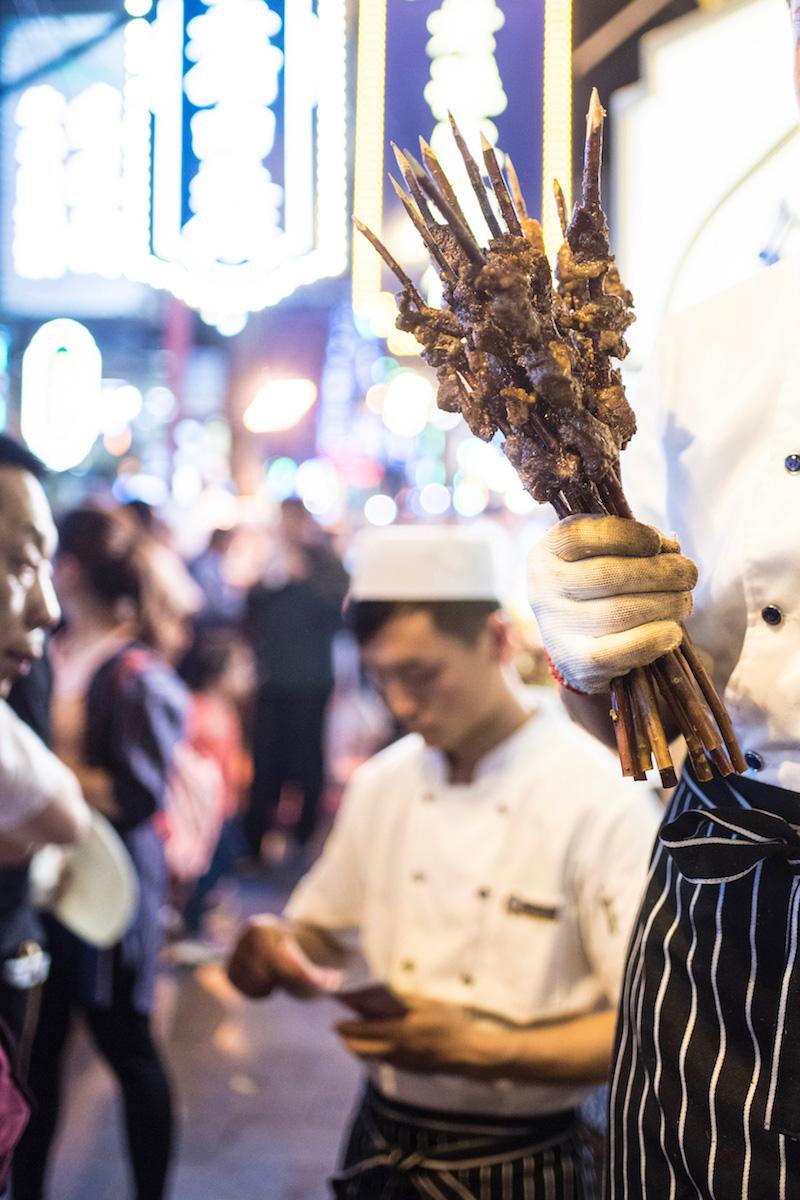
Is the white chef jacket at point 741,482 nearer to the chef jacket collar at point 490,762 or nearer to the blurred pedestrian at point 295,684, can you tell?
the chef jacket collar at point 490,762

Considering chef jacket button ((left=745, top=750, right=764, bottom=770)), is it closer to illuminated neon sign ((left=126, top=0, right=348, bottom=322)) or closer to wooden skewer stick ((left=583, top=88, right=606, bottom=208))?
wooden skewer stick ((left=583, top=88, right=606, bottom=208))

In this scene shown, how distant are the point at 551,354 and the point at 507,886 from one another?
1151mm

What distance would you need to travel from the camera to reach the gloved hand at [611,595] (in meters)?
0.86

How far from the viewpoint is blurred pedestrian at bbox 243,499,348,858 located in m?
5.91

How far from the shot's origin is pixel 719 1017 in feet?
3.09

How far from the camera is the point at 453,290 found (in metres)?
0.86

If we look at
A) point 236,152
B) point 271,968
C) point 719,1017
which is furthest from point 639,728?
point 236,152

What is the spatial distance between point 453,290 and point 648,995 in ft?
2.64

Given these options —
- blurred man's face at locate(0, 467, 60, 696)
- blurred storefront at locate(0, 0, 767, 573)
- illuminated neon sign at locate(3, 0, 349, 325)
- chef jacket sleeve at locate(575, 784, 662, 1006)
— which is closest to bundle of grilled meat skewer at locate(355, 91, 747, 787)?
blurred storefront at locate(0, 0, 767, 573)

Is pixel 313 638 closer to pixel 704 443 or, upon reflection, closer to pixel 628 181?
pixel 628 181

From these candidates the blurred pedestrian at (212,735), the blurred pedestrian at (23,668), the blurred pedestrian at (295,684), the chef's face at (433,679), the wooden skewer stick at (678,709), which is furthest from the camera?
Result: the blurred pedestrian at (295,684)

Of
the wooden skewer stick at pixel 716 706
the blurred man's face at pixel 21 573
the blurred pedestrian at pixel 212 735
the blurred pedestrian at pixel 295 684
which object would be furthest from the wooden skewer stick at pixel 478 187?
the blurred pedestrian at pixel 295 684

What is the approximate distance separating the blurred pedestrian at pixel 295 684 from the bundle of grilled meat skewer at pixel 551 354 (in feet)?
16.7

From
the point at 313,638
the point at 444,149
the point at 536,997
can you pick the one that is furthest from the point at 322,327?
the point at 536,997
